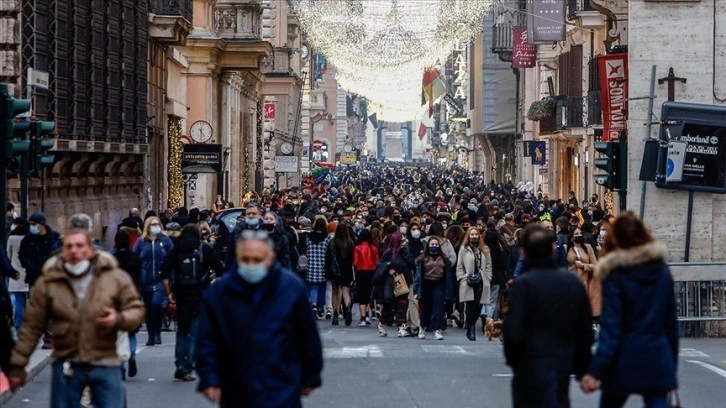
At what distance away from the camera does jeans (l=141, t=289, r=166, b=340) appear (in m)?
18.4

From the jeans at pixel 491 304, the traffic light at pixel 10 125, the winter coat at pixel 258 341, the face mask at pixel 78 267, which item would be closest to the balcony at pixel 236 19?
the jeans at pixel 491 304

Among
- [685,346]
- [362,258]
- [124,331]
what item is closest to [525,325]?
[124,331]

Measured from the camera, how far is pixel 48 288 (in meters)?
10.4

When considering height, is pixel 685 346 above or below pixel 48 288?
below

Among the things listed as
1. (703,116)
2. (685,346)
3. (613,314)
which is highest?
(703,116)

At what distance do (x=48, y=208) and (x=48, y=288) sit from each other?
19.5 metres

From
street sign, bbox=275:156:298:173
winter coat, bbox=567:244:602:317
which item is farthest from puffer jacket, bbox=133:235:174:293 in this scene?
street sign, bbox=275:156:298:173

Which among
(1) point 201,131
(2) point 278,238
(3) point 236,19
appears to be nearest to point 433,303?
(2) point 278,238

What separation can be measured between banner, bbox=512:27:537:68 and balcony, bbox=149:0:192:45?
953 inches

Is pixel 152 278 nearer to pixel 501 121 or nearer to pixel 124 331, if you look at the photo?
pixel 124 331

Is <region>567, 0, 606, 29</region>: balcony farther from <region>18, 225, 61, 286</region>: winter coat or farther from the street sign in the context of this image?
<region>18, 225, 61, 286</region>: winter coat

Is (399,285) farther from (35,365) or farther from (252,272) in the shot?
(252,272)

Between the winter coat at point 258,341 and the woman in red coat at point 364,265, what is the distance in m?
16.1

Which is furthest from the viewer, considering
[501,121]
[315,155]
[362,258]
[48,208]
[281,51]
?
[315,155]
